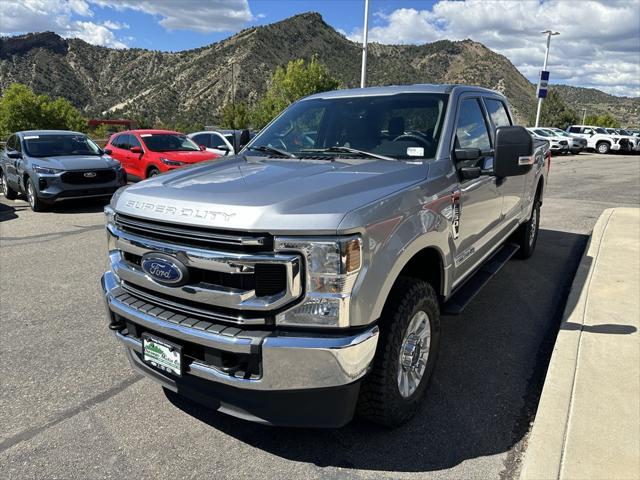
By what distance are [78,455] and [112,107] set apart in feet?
338

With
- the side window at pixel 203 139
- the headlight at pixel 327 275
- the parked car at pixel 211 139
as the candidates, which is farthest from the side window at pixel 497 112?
the side window at pixel 203 139

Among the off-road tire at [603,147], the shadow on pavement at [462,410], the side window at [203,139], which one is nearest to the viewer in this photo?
the shadow on pavement at [462,410]

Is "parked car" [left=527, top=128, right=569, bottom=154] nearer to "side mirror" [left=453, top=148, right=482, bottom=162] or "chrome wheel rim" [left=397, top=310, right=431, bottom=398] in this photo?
"side mirror" [left=453, top=148, right=482, bottom=162]

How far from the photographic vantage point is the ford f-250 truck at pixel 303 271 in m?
2.23

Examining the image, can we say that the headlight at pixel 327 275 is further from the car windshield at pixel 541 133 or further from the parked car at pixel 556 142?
the car windshield at pixel 541 133

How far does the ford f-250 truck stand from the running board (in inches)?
1.5

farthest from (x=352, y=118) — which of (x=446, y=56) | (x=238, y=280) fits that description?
(x=446, y=56)

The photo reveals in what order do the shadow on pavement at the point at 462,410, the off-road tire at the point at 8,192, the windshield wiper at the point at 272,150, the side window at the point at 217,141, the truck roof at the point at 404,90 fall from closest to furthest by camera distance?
the shadow on pavement at the point at 462,410
the windshield wiper at the point at 272,150
the truck roof at the point at 404,90
the off-road tire at the point at 8,192
the side window at the point at 217,141

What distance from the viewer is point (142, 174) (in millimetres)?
12656

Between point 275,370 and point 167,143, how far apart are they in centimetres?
1173

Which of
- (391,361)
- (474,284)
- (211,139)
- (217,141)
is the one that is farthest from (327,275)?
(211,139)

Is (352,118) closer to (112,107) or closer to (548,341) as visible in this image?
(548,341)

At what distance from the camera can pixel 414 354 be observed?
9.41 ft

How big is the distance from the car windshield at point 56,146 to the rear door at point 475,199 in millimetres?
9236
